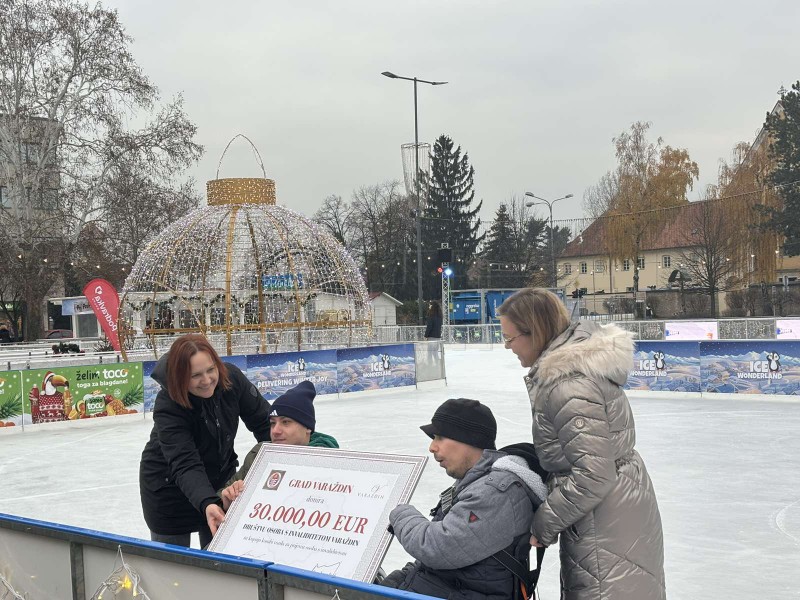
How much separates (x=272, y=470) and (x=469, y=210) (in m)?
71.1

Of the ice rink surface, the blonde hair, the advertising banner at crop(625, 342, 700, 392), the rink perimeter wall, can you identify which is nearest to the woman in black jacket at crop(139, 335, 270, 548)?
the blonde hair

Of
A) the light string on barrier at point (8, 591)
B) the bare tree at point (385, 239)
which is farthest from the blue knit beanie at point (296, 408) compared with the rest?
the bare tree at point (385, 239)

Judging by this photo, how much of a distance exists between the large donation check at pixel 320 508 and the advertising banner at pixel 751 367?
1341cm

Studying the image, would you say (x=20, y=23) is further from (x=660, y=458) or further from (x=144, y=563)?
(x=144, y=563)

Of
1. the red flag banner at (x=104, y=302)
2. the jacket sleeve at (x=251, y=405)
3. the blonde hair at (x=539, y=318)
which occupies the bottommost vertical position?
the jacket sleeve at (x=251, y=405)

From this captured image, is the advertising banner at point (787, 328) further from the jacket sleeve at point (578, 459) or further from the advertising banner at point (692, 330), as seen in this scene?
the jacket sleeve at point (578, 459)

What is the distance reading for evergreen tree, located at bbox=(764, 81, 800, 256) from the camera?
4250 cm

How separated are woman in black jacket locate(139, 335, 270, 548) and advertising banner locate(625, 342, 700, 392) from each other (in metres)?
12.6

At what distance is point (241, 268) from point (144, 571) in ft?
51.2

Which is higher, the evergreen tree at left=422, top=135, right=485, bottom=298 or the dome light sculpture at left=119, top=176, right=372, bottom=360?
the evergreen tree at left=422, top=135, right=485, bottom=298

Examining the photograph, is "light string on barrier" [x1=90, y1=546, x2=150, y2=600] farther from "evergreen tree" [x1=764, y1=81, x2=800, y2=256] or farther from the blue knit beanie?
"evergreen tree" [x1=764, y1=81, x2=800, y2=256]

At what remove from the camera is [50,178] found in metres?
33.5

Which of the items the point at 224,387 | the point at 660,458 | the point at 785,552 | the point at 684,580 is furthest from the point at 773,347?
the point at 224,387

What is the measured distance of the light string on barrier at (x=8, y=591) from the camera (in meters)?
3.46
